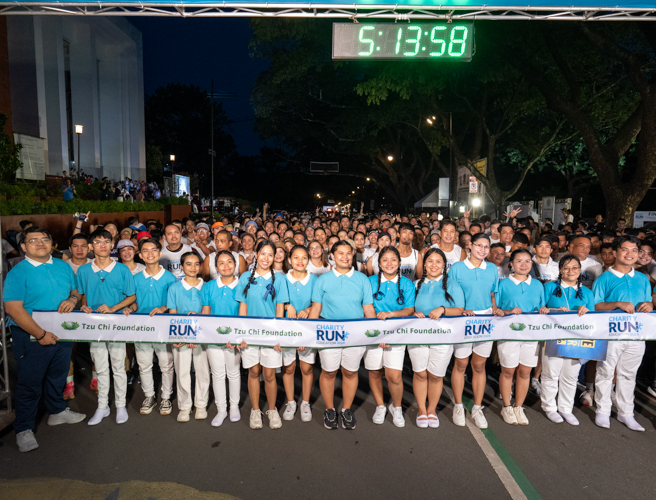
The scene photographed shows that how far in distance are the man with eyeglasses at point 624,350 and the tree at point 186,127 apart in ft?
196

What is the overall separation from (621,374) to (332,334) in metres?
3.09

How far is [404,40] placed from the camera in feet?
21.1

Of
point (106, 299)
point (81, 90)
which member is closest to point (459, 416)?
point (106, 299)

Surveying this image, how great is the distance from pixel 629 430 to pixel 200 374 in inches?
175

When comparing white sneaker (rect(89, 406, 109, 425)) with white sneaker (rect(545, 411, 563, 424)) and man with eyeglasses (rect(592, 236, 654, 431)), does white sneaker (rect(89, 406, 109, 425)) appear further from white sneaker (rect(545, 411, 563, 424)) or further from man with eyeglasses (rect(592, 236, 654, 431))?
man with eyeglasses (rect(592, 236, 654, 431))

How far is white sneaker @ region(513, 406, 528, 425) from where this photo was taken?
4.67 m

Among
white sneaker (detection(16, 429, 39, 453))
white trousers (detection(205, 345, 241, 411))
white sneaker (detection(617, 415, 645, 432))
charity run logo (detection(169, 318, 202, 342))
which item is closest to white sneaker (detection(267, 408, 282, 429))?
white trousers (detection(205, 345, 241, 411))

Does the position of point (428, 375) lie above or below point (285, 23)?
below

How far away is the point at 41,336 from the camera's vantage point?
171 inches

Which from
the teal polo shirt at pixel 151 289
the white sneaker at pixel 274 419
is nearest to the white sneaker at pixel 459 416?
the white sneaker at pixel 274 419

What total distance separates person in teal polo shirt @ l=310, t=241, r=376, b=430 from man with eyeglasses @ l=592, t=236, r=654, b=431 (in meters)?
2.54

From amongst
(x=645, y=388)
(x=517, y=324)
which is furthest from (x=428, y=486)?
(x=645, y=388)

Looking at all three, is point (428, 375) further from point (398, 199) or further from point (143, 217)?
point (398, 199)

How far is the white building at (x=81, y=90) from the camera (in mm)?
20750
